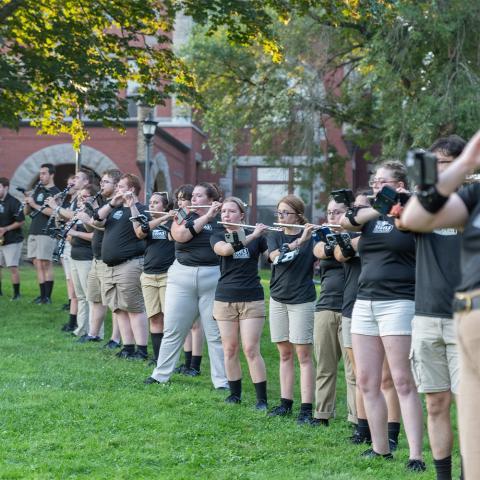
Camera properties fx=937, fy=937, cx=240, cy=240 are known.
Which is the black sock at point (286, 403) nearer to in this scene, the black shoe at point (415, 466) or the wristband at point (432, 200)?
the black shoe at point (415, 466)

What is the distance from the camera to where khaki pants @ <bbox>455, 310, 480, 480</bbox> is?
152 inches

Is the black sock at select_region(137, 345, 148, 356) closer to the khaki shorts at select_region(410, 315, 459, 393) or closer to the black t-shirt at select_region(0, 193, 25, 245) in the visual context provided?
the black t-shirt at select_region(0, 193, 25, 245)

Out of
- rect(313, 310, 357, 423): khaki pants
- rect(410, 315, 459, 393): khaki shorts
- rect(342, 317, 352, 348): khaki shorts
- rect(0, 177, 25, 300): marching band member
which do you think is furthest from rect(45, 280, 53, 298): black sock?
rect(410, 315, 459, 393): khaki shorts

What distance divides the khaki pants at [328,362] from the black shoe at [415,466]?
1462mm

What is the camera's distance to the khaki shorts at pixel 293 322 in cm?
813

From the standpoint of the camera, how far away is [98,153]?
92.1 ft

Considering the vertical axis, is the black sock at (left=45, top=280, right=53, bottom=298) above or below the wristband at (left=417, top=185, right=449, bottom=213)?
below

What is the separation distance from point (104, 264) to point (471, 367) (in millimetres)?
7616

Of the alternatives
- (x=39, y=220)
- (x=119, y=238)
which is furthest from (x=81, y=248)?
(x=39, y=220)

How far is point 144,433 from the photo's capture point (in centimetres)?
718

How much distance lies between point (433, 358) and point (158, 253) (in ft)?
17.3

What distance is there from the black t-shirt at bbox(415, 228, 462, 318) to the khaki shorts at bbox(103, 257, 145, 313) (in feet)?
18.3

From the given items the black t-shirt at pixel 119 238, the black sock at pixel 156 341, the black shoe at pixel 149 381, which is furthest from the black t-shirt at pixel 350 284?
the black t-shirt at pixel 119 238

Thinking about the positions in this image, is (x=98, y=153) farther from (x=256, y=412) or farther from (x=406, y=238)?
(x=406, y=238)
